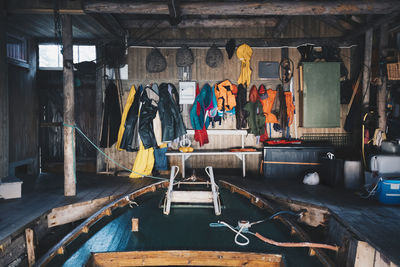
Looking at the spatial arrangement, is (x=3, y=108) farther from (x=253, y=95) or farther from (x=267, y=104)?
(x=267, y=104)

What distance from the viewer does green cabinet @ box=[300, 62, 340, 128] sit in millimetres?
5484

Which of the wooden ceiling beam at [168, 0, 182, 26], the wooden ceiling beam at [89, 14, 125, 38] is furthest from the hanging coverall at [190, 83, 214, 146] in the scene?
the wooden ceiling beam at [89, 14, 125, 38]

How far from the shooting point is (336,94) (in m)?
5.50

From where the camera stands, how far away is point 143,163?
17.0ft

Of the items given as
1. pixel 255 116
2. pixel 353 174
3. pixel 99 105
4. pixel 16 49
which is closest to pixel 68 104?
pixel 99 105

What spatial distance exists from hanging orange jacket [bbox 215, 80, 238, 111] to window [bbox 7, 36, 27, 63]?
14.1 feet

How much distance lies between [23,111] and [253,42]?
5346 mm

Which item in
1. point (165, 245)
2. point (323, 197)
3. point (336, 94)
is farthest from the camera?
point (336, 94)

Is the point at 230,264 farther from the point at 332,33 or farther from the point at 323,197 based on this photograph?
the point at 332,33

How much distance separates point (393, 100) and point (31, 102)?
7830mm

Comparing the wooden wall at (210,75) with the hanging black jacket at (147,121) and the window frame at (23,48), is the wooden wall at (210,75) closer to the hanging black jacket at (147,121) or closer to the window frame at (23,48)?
the hanging black jacket at (147,121)

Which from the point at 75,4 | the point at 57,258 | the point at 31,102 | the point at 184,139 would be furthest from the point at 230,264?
the point at 31,102

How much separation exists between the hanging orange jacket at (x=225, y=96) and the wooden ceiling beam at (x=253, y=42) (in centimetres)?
95

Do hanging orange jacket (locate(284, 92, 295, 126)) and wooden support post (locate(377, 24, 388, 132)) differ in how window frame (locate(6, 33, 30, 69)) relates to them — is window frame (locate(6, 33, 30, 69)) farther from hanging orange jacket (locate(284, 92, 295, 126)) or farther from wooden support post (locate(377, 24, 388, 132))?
wooden support post (locate(377, 24, 388, 132))
